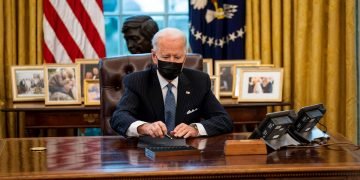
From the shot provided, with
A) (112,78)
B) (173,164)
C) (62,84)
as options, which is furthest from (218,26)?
(173,164)

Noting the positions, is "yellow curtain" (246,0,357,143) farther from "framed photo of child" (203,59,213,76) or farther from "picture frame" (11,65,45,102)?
"picture frame" (11,65,45,102)

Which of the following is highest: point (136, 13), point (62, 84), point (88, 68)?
point (136, 13)

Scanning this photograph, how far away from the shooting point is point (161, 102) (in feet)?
10.8

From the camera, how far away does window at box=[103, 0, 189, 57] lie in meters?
5.43

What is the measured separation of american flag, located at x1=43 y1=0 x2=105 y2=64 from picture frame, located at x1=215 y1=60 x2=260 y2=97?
38.5 inches

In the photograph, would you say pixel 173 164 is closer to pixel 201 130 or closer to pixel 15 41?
pixel 201 130

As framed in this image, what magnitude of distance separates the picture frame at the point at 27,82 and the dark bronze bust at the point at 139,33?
75cm

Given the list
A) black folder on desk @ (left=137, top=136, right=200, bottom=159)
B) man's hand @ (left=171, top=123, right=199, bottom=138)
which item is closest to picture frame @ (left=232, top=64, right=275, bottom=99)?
man's hand @ (left=171, top=123, right=199, bottom=138)

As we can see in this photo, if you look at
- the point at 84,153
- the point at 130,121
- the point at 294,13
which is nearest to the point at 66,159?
the point at 84,153

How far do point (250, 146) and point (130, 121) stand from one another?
0.72 meters

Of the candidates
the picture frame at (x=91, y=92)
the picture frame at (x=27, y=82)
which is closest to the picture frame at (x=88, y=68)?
the picture frame at (x=91, y=92)

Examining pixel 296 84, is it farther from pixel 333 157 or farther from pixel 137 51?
pixel 333 157

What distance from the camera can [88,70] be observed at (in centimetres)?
477

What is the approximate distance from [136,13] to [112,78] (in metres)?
1.87
